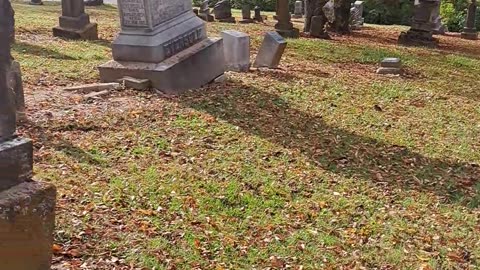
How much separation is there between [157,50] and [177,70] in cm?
36

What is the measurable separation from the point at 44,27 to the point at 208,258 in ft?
35.1

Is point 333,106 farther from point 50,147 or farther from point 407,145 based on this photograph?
point 50,147

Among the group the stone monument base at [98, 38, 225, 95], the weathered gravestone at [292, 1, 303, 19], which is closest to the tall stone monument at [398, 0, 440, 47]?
the weathered gravestone at [292, 1, 303, 19]

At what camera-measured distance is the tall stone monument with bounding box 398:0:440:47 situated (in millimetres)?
16031

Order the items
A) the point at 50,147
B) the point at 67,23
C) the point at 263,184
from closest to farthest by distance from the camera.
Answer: the point at 263,184 < the point at 50,147 < the point at 67,23

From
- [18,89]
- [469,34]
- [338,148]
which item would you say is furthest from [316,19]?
[18,89]

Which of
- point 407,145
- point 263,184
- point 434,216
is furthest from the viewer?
point 407,145

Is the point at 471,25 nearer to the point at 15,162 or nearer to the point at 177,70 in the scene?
the point at 177,70

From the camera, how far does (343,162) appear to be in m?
5.94

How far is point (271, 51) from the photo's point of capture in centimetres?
1007

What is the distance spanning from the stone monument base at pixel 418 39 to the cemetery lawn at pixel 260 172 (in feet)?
22.4

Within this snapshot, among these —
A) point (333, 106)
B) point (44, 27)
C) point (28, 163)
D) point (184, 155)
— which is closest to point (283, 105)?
point (333, 106)

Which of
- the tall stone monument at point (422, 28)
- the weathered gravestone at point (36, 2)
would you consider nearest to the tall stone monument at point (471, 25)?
the tall stone monument at point (422, 28)

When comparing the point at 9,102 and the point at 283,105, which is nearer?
the point at 9,102
